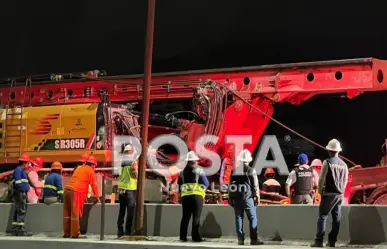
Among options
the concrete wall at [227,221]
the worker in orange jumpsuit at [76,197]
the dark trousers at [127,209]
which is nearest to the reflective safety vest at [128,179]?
the dark trousers at [127,209]

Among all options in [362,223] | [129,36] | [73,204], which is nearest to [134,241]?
[73,204]

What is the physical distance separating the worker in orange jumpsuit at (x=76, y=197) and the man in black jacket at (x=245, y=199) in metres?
3.17

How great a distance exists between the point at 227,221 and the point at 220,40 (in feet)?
37.8

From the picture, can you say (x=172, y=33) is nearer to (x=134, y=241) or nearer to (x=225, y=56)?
(x=225, y=56)

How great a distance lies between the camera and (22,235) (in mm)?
12156

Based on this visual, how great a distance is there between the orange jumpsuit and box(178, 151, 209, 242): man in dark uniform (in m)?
2.16

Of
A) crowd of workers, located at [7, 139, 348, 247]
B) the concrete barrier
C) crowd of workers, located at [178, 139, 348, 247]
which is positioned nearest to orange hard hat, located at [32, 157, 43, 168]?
crowd of workers, located at [7, 139, 348, 247]

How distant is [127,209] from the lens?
37.1 feet

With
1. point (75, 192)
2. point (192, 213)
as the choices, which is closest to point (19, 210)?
point (75, 192)

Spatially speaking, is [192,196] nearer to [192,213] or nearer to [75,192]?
[192,213]

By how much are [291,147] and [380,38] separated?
518 cm

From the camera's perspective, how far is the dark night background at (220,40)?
62.3 feet

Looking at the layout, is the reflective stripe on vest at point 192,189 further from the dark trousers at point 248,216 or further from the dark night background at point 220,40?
the dark night background at point 220,40

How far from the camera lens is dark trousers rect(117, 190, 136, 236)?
37.0ft
